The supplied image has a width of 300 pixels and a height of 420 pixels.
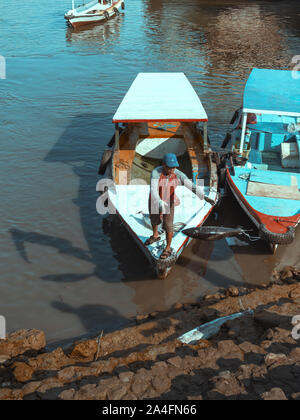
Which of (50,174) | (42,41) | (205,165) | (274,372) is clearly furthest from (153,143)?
(42,41)

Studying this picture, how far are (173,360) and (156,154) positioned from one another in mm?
6886

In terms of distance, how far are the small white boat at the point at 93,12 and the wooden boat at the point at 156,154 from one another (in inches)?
693

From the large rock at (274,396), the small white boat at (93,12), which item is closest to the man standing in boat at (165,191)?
the large rock at (274,396)

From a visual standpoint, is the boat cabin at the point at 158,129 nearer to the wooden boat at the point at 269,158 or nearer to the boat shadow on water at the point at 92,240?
the wooden boat at the point at 269,158

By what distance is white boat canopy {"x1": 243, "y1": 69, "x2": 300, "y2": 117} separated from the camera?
29.4 feet

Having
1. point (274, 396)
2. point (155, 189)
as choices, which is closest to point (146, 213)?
point (155, 189)

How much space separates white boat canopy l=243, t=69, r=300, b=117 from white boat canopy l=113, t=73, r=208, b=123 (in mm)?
1294

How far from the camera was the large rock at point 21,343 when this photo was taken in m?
5.71

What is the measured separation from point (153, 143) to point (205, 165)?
2.10m

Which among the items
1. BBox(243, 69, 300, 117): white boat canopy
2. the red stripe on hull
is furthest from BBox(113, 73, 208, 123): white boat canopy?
the red stripe on hull

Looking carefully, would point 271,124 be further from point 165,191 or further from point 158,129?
point 165,191

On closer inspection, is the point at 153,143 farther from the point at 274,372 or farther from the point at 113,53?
the point at 113,53

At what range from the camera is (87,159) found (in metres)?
11.8

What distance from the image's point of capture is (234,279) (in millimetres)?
7656
